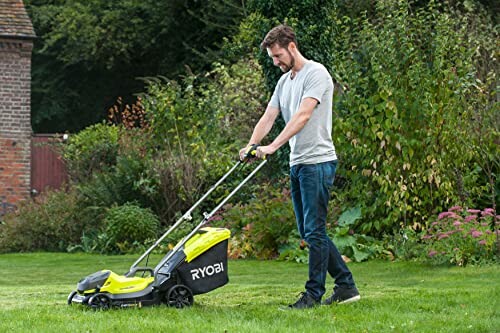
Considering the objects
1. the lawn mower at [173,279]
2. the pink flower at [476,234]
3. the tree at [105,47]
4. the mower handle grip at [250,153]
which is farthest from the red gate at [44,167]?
the mower handle grip at [250,153]

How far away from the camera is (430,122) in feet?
39.0

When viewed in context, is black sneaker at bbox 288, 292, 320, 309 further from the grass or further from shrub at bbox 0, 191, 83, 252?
shrub at bbox 0, 191, 83, 252

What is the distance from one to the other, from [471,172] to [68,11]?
1915 centimetres

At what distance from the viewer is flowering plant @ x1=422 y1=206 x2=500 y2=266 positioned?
34.7 feet

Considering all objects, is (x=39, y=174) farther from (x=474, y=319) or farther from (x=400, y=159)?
(x=474, y=319)

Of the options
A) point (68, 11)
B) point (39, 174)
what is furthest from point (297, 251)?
point (68, 11)

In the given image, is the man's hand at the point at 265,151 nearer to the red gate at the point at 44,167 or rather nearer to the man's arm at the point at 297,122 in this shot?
the man's arm at the point at 297,122

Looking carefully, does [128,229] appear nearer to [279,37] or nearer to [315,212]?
[315,212]

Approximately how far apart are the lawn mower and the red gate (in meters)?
14.2

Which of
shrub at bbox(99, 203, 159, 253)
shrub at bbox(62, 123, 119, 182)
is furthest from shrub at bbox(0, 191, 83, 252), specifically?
shrub at bbox(99, 203, 159, 253)

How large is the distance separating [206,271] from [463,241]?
A: 4.50 m

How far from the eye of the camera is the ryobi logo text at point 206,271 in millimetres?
7012

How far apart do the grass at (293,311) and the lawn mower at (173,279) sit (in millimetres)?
121

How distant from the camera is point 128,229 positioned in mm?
14945
